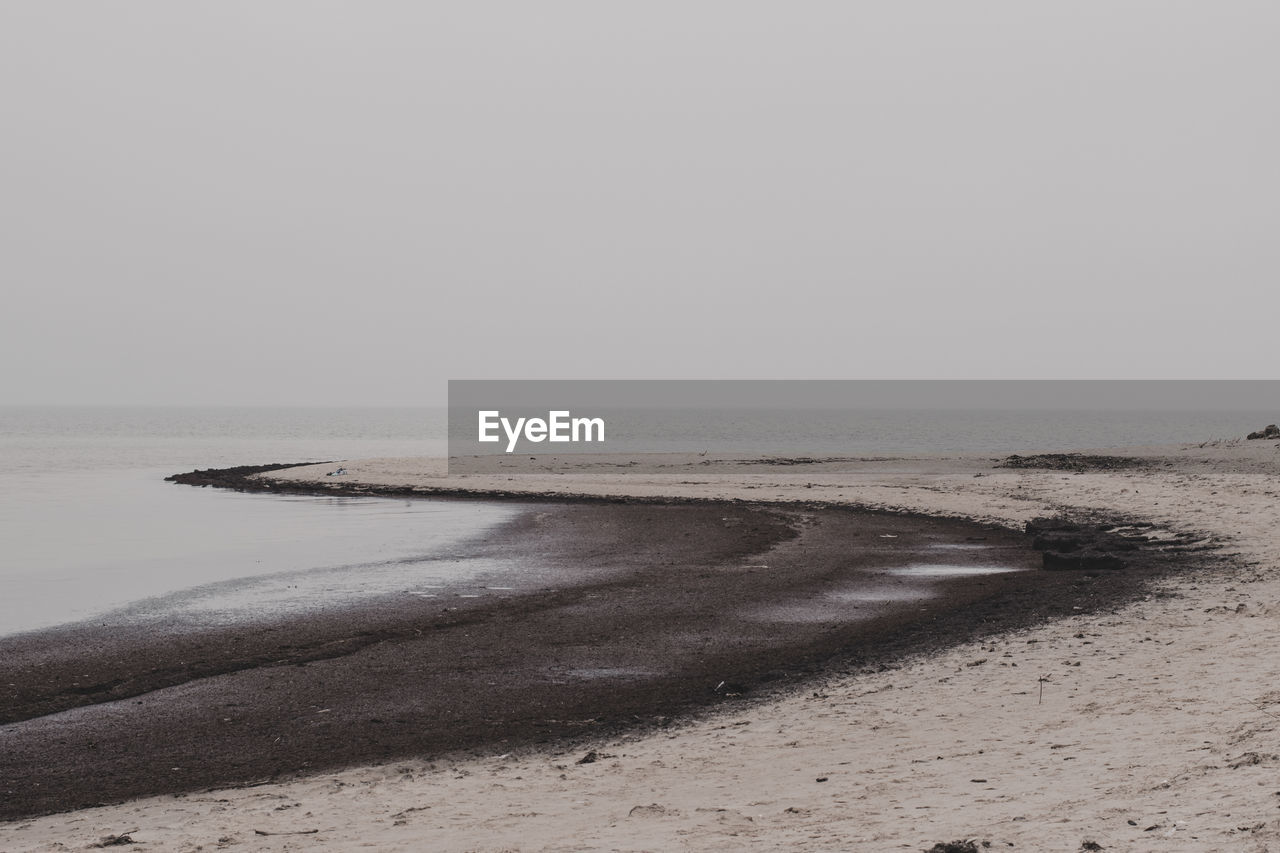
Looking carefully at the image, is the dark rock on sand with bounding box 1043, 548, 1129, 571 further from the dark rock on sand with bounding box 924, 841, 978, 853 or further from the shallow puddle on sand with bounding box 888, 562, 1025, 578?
the dark rock on sand with bounding box 924, 841, 978, 853

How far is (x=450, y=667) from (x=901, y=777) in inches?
256

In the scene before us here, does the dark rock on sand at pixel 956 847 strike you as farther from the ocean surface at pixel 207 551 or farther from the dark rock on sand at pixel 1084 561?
the dark rock on sand at pixel 1084 561

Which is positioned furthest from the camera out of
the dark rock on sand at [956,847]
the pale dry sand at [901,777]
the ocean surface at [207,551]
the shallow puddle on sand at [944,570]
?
the shallow puddle on sand at [944,570]

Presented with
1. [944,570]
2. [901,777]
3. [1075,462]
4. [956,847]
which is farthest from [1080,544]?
[1075,462]

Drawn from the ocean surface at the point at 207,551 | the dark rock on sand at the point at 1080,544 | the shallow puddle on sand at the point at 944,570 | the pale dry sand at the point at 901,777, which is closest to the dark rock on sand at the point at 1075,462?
the dark rock on sand at the point at 1080,544

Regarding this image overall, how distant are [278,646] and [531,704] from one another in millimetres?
4689

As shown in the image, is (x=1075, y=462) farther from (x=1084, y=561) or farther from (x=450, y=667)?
(x=450, y=667)

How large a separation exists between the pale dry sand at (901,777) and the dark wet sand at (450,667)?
0.75 m

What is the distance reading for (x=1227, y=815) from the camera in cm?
591

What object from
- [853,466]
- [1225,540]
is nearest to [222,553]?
[1225,540]

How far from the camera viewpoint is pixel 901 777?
25.5ft

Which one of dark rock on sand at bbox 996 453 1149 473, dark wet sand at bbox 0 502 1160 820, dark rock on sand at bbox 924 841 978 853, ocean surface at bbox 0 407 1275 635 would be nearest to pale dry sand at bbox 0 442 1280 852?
dark rock on sand at bbox 924 841 978 853

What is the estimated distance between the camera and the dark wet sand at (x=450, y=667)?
9.45 meters

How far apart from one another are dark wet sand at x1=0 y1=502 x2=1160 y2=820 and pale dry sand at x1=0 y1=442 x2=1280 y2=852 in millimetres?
753
